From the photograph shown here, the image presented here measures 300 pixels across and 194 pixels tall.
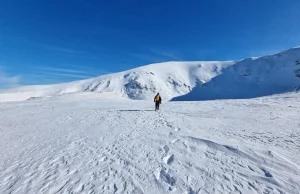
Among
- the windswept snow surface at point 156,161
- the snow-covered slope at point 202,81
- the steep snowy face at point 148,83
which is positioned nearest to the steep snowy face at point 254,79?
the snow-covered slope at point 202,81

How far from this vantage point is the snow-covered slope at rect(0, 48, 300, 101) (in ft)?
394

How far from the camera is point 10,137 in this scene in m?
11.3

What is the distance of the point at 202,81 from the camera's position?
142 meters

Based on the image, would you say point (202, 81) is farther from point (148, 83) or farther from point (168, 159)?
point (168, 159)

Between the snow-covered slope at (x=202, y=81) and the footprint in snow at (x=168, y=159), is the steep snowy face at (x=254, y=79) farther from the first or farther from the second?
the footprint in snow at (x=168, y=159)

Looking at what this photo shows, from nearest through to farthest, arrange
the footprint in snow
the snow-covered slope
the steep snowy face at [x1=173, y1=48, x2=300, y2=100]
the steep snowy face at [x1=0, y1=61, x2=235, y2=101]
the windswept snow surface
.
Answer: the windswept snow surface < the footprint in snow < the steep snowy face at [x1=173, y1=48, x2=300, y2=100] < the snow-covered slope < the steep snowy face at [x1=0, y1=61, x2=235, y2=101]

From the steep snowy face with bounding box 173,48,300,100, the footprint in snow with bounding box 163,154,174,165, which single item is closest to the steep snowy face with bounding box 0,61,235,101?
the steep snowy face with bounding box 173,48,300,100

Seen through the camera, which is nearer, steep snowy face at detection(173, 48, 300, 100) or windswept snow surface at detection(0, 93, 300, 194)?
windswept snow surface at detection(0, 93, 300, 194)

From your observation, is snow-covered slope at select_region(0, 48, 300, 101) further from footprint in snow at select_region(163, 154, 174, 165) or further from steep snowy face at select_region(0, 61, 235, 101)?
footprint in snow at select_region(163, 154, 174, 165)

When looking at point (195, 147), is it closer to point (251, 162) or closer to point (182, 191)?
point (251, 162)

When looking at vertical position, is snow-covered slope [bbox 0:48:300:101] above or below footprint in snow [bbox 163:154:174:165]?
above

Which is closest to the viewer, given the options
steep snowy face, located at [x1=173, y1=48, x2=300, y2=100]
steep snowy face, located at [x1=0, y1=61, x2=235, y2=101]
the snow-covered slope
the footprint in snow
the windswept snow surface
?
the windswept snow surface

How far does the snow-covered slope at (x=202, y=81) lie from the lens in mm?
120125

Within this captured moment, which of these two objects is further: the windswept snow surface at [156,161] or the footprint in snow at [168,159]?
the footprint in snow at [168,159]
